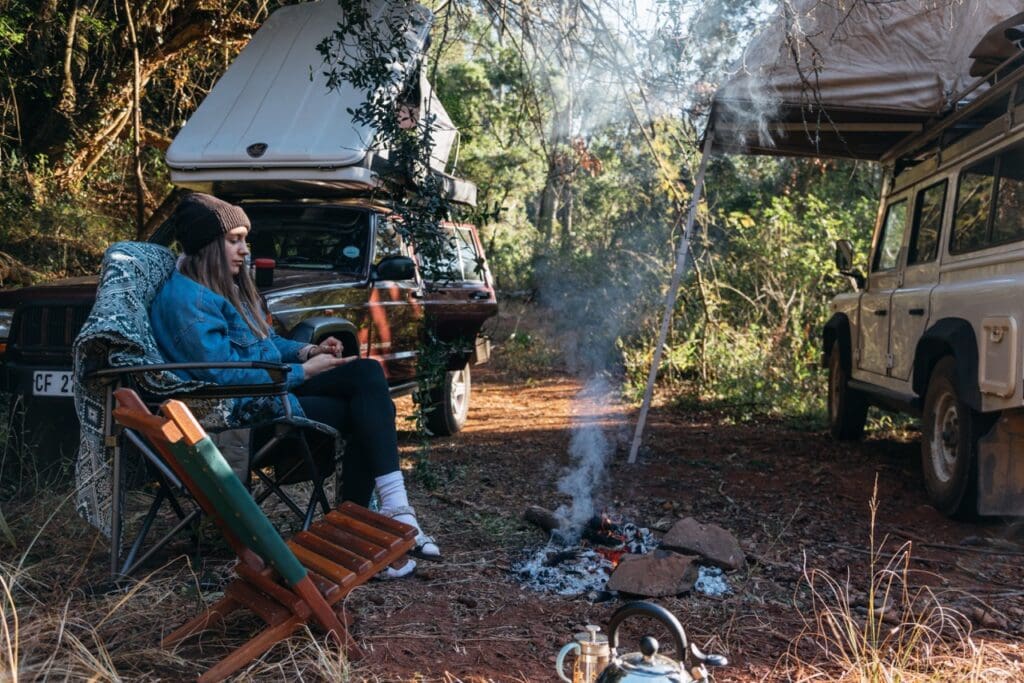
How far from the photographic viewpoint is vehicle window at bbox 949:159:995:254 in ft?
16.9

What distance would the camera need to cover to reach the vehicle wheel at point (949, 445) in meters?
4.82

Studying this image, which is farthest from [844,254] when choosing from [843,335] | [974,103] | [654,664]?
[654,664]

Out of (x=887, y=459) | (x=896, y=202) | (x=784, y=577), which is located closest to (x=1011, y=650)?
(x=784, y=577)

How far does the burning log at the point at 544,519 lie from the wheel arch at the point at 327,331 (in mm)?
1517

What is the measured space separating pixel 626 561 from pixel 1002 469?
2.20 metres

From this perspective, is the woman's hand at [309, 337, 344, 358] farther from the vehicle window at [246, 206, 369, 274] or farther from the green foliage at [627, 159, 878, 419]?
the green foliage at [627, 159, 878, 419]

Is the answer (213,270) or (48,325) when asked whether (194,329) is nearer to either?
(213,270)

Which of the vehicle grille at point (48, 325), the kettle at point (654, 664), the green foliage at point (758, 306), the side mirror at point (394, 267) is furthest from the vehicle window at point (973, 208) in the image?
the vehicle grille at point (48, 325)

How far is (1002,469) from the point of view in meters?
4.77

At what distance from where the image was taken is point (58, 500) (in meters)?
4.48

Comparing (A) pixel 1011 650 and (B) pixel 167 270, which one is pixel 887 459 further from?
(B) pixel 167 270

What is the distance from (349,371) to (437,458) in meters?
2.96

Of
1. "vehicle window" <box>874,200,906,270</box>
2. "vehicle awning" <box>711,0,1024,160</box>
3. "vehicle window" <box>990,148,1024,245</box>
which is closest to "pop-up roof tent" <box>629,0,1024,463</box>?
"vehicle awning" <box>711,0,1024,160</box>

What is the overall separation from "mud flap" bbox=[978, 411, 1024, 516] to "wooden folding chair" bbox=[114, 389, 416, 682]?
313 centimetres
